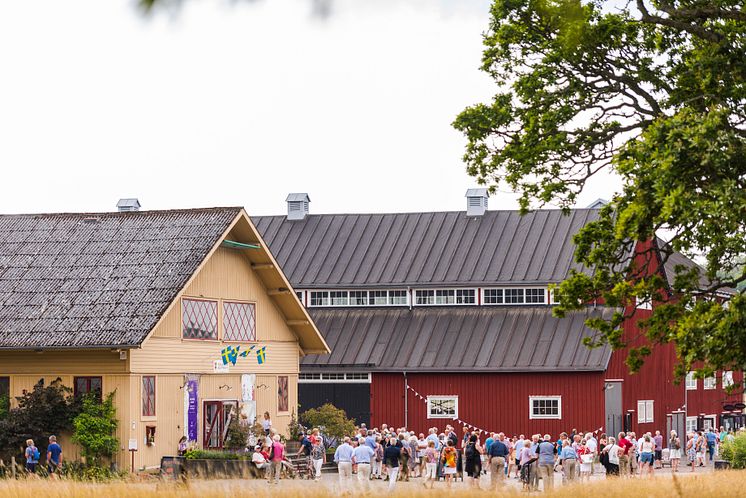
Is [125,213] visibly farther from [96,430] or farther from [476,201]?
[476,201]

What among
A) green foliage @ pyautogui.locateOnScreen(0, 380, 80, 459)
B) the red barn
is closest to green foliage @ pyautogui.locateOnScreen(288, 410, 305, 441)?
the red barn

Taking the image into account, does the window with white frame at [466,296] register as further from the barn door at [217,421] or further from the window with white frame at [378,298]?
the barn door at [217,421]

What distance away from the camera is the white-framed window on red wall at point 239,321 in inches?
1679

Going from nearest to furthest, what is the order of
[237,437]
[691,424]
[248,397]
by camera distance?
[237,437]
[248,397]
[691,424]

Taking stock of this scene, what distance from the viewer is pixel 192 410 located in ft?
132

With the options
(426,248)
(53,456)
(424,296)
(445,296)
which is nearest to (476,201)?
(426,248)

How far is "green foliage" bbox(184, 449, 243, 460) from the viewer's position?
1463 inches

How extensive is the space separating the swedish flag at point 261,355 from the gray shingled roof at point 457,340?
973 cm

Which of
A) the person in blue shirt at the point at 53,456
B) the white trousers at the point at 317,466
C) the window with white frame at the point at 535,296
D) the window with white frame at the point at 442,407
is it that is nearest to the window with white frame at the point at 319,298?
the window with white frame at the point at 442,407

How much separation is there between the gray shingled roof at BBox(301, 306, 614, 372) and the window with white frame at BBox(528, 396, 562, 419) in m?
1.21

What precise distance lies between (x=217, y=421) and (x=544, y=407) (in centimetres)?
1483

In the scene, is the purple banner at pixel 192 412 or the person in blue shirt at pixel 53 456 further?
the purple banner at pixel 192 412

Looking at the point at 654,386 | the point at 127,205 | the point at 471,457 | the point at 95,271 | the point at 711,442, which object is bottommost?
the point at 711,442

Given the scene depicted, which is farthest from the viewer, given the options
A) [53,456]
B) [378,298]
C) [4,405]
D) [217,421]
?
[378,298]
